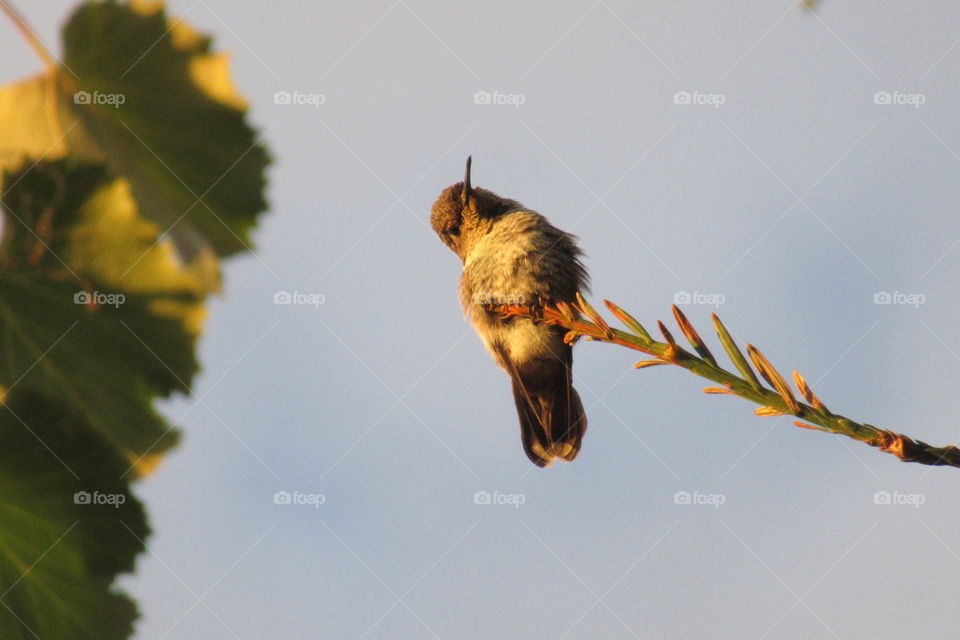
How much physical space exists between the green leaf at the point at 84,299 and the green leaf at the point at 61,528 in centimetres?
11

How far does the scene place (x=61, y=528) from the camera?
7.98 ft

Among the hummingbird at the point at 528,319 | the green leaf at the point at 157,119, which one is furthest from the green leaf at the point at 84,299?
the hummingbird at the point at 528,319

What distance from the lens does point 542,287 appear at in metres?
4.72

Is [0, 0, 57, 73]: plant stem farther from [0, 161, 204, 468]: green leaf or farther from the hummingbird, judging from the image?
the hummingbird

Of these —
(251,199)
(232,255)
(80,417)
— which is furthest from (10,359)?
(251,199)

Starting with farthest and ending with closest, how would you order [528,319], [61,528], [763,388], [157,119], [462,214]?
1. [462,214]
2. [528,319]
3. [157,119]
4. [61,528]
5. [763,388]

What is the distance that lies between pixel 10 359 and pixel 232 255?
86 centimetres

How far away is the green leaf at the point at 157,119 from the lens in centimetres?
291

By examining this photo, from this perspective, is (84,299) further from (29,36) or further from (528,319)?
(528,319)

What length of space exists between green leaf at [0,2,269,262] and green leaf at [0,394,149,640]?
856mm

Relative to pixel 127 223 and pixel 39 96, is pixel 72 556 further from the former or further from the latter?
pixel 39 96

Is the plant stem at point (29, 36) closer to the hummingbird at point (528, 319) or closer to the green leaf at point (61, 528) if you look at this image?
the green leaf at point (61, 528)

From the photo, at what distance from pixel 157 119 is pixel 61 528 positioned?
1.43 m

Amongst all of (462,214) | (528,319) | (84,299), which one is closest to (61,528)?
(84,299)
